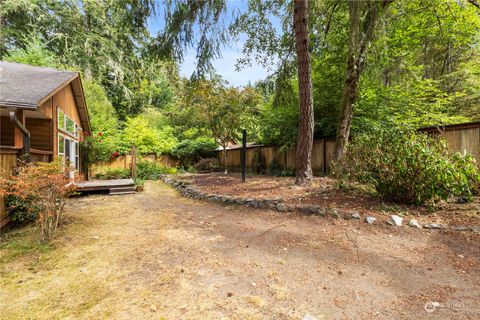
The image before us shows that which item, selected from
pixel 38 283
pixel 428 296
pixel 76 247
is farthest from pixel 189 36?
pixel 428 296

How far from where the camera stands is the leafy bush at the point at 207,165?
1617 centimetres

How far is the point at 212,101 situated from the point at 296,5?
22.9 feet

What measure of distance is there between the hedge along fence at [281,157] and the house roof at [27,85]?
26.6ft

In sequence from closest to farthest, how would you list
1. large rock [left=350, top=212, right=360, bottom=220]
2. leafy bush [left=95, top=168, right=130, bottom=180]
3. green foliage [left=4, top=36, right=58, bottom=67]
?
large rock [left=350, top=212, right=360, bottom=220]
green foliage [left=4, top=36, right=58, bottom=67]
leafy bush [left=95, top=168, right=130, bottom=180]

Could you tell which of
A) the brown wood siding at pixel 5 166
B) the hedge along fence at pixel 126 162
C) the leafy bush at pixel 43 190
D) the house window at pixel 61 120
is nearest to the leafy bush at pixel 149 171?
the hedge along fence at pixel 126 162

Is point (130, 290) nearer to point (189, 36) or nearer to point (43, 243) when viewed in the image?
point (43, 243)

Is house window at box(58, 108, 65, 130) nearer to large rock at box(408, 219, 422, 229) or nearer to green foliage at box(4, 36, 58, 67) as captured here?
green foliage at box(4, 36, 58, 67)

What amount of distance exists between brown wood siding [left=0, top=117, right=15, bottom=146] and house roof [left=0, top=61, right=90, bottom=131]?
100cm

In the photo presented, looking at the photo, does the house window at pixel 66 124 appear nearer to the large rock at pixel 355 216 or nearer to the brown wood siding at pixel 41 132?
the brown wood siding at pixel 41 132

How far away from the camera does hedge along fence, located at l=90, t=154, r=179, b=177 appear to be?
13.4 m

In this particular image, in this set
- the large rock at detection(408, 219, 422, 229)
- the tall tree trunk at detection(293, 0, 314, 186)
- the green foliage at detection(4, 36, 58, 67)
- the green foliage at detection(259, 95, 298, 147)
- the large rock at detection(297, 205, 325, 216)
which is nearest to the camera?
the large rock at detection(408, 219, 422, 229)

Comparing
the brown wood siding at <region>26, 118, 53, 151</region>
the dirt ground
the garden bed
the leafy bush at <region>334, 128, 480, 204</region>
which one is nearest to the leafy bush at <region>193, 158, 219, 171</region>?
the brown wood siding at <region>26, 118, 53, 151</region>

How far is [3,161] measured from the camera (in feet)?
13.6

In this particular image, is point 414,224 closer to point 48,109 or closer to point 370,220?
point 370,220
